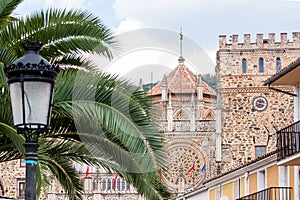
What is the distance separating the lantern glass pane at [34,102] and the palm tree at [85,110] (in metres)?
3.80

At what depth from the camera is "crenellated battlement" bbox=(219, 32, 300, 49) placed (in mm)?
53875

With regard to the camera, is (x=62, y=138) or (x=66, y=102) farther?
(x=62, y=138)

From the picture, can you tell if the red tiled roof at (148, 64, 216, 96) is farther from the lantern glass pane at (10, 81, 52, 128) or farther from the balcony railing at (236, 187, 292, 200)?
the lantern glass pane at (10, 81, 52, 128)

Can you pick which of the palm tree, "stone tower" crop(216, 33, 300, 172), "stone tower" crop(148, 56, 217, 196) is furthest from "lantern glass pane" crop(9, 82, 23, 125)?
"stone tower" crop(216, 33, 300, 172)

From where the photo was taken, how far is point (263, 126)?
53.2 m

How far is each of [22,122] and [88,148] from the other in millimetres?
5889

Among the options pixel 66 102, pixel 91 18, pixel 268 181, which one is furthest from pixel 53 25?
pixel 268 181

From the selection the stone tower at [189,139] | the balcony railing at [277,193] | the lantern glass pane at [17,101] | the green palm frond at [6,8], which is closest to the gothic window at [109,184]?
the stone tower at [189,139]

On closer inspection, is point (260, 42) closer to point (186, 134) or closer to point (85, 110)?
point (186, 134)

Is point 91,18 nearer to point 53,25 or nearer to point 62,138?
point 53,25

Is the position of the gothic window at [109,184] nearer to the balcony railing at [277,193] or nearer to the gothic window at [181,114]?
the gothic window at [181,114]

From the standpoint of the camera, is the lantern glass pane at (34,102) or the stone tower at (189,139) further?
the stone tower at (189,139)

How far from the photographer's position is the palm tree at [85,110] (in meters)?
13.7

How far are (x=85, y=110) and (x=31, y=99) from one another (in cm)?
422
